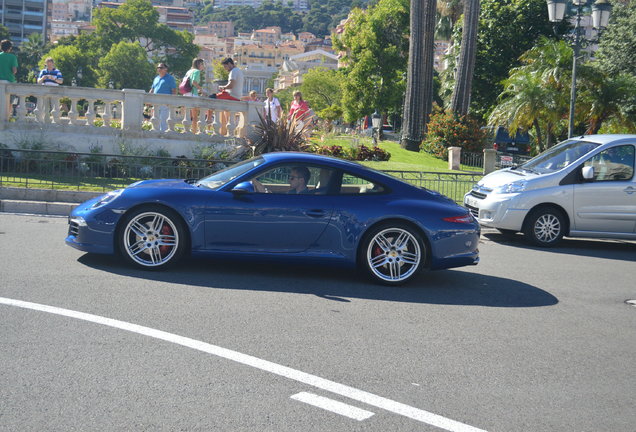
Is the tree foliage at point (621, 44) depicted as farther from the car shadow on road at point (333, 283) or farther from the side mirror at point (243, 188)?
the side mirror at point (243, 188)

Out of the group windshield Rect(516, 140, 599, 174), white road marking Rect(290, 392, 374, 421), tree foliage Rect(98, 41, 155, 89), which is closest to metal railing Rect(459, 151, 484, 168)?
windshield Rect(516, 140, 599, 174)

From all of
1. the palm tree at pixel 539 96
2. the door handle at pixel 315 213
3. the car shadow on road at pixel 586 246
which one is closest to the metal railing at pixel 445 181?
the car shadow on road at pixel 586 246

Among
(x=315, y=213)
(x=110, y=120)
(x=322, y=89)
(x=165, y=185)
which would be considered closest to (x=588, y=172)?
(x=315, y=213)

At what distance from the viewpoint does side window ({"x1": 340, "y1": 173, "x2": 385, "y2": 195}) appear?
26.7 feet

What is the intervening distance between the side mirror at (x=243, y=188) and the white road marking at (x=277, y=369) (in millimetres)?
2345

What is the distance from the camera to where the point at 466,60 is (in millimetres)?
29031

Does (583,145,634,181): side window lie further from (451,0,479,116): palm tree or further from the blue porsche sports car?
(451,0,479,116): palm tree

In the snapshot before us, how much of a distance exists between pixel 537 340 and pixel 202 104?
13734 mm

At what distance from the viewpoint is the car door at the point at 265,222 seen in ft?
25.7

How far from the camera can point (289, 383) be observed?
4.78 metres

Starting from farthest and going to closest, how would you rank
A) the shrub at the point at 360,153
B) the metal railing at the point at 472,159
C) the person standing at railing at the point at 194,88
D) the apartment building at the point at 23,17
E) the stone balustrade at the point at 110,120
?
the apartment building at the point at 23,17
the metal railing at the point at 472,159
the shrub at the point at 360,153
the person standing at railing at the point at 194,88
the stone balustrade at the point at 110,120

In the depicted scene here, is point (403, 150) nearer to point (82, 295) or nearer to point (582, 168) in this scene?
point (582, 168)

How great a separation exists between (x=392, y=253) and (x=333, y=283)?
705 millimetres

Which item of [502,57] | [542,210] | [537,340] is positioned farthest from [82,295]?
[502,57]
